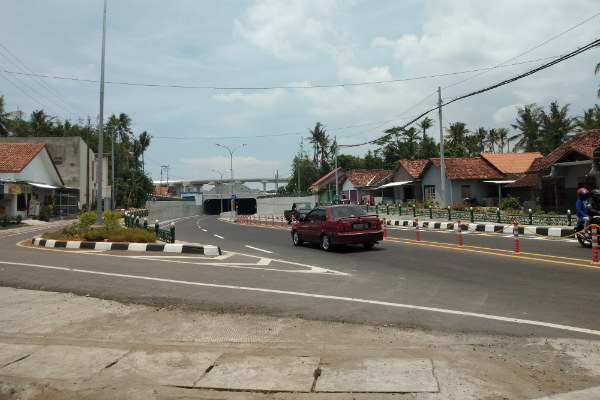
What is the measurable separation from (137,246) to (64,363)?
11013 millimetres

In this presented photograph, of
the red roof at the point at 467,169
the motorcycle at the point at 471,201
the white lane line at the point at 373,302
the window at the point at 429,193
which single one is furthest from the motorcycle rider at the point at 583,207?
the window at the point at 429,193

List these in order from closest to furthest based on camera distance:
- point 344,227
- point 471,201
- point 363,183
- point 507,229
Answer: point 344,227 < point 507,229 < point 471,201 < point 363,183

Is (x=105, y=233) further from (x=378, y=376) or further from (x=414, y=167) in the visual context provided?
(x=414, y=167)

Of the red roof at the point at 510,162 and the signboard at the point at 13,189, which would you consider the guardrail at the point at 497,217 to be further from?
the signboard at the point at 13,189

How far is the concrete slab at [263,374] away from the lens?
396 cm

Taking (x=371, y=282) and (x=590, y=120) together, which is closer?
(x=371, y=282)

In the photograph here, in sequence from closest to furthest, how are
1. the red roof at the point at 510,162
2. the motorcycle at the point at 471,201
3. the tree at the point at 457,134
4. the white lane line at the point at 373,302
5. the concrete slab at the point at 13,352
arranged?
the concrete slab at the point at 13,352
the white lane line at the point at 373,302
the motorcycle at the point at 471,201
the red roof at the point at 510,162
the tree at the point at 457,134

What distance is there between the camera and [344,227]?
45.8ft

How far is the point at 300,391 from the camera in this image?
12.6ft

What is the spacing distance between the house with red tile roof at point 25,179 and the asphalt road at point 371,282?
78.8ft

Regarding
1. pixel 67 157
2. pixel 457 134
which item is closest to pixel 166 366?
pixel 67 157

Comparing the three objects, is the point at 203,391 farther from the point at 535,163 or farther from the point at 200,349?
Result: the point at 535,163

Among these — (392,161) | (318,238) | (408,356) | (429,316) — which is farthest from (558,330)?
(392,161)

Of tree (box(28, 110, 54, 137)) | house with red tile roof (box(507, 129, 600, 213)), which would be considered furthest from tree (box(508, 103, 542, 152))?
tree (box(28, 110, 54, 137))
